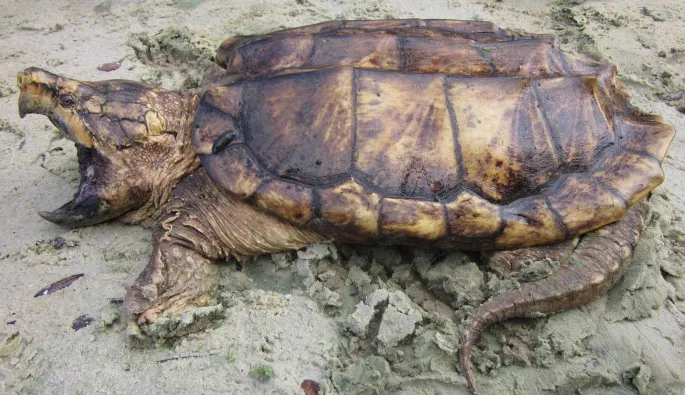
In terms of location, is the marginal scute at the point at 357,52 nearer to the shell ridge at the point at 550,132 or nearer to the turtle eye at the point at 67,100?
the shell ridge at the point at 550,132

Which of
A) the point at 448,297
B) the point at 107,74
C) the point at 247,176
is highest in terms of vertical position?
the point at 247,176

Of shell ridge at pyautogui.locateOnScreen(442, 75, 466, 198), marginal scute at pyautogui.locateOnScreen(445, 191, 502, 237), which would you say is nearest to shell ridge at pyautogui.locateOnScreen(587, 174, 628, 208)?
marginal scute at pyautogui.locateOnScreen(445, 191, 502, 237)

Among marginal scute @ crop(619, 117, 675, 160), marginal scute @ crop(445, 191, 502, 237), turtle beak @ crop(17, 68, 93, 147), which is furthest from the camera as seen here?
turtle beak @ crop(17, 68, 93, 147)

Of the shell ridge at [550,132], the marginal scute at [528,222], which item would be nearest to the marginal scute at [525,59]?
the shell ridge at [550,132]

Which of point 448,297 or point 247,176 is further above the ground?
point 247,176

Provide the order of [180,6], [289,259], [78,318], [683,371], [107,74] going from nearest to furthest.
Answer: [683,371], [78,318], [289,259], [107,74], [180,6]

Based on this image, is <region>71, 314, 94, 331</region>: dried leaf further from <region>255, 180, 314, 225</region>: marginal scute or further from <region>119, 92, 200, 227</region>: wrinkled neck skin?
<region>255, 180, 314, 225</region>: marginal scute

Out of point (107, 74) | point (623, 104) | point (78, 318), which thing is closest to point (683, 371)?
point (623, 104)

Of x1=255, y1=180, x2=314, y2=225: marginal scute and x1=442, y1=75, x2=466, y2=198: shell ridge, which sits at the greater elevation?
x1=442, y1=75, x2=466, y2=198: shell ridge

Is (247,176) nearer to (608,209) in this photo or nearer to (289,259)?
(289,259)
